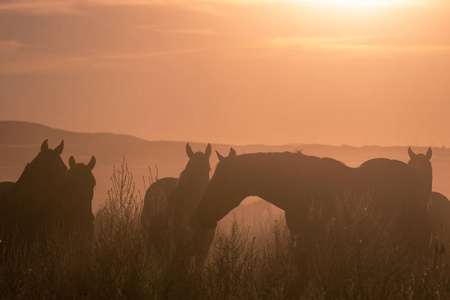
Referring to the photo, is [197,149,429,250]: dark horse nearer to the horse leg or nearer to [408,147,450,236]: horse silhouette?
the horse leg

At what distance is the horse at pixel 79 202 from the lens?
1109 centimetres

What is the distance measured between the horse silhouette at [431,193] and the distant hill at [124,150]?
101 m

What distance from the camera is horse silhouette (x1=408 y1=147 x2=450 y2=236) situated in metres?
14.7

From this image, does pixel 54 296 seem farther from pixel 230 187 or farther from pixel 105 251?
pixel 230 187

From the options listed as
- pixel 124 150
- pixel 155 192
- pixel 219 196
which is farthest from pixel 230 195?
pixel 124 150

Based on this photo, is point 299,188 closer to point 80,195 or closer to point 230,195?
point 230,195

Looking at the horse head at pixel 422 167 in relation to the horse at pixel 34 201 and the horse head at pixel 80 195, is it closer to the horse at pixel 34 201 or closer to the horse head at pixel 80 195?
the horse head at pixel 80 195

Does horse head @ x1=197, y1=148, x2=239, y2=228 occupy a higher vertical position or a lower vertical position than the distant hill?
lower

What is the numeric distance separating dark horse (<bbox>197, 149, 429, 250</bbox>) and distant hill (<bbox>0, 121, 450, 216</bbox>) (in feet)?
350

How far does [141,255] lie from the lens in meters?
8.94

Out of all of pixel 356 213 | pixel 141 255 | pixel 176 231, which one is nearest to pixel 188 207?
pixel 176 231

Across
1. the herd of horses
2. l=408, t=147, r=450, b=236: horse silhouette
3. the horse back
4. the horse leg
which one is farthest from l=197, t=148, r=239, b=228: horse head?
l=408, t=147, r=450, b=236: horse silhouette

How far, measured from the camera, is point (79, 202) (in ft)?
37.0

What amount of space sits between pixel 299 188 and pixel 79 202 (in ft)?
12.0
